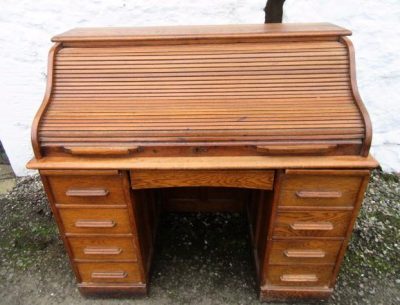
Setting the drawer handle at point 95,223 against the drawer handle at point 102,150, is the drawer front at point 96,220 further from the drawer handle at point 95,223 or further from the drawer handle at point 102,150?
the drawer handle at point 102,150

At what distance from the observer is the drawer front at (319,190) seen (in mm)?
1766

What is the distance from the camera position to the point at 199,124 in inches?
67.2

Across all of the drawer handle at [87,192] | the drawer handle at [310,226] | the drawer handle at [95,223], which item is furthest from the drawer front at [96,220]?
the drawer handle at [310,226]

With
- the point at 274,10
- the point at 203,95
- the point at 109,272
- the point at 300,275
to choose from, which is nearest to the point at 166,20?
the point at 274,10

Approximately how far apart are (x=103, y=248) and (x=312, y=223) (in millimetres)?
1287

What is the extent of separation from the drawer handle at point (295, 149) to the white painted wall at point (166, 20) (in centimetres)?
156

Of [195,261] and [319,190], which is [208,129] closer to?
[319,190]

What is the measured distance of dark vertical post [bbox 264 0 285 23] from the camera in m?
2.67

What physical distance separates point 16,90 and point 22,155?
73 cm

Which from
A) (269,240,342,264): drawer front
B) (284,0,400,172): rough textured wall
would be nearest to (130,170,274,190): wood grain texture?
(269,240,342,264): drawer front

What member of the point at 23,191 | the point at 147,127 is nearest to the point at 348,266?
the point at 147,127

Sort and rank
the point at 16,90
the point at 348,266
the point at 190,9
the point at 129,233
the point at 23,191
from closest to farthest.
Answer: the point at 129,233
the point at 348,266
the point at 190,9
the point at 16,90
the point at 23,191

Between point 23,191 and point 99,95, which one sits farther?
point 23,191

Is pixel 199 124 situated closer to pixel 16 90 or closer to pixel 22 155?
pixel 16 90
